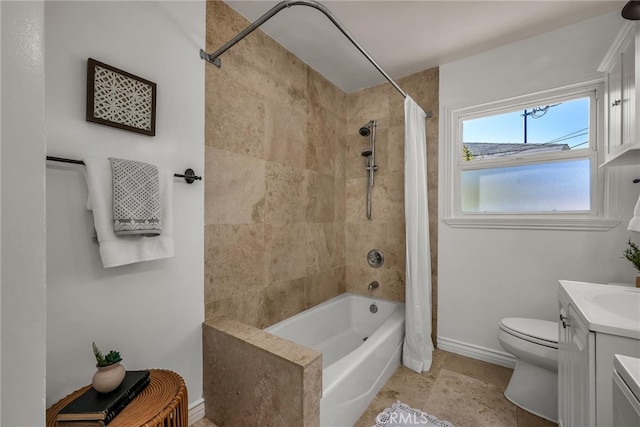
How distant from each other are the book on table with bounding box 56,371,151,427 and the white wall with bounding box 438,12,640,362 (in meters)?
2.19

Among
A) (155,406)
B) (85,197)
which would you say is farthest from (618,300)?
(85,197)

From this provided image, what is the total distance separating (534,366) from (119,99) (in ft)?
8.78

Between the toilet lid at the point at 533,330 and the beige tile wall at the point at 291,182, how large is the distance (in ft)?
2.23

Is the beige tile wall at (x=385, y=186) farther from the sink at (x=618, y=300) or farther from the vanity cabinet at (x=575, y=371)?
the sink at (x=618, y=300)

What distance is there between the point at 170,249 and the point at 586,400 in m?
1.74

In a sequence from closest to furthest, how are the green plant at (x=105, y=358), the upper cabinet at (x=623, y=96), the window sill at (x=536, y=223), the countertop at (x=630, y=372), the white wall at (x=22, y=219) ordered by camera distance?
the white wall at (x=22, y=219)
the countertop at (x=630, y=372)
the green plant at (x=105, y=358)
the upper cabinet at (x=623, y=96)
the window sill at (x=536, y=223)

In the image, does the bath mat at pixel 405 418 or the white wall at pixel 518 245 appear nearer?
the bath mat at pixel 405 418

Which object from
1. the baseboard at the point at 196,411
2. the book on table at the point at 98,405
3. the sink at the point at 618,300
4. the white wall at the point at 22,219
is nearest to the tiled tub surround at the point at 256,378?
the baseboard at the point at 196,411

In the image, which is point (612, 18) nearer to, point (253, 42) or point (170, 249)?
point (253, 42)

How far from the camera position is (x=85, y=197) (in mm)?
1098

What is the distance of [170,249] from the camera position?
126 cm

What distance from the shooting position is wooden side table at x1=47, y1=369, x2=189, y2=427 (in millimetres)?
875

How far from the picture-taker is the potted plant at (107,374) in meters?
0.93

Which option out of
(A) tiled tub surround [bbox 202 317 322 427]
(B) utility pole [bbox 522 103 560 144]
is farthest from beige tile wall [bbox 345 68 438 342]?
(A) tiled tub surround [bbox 202 317 322 427]
